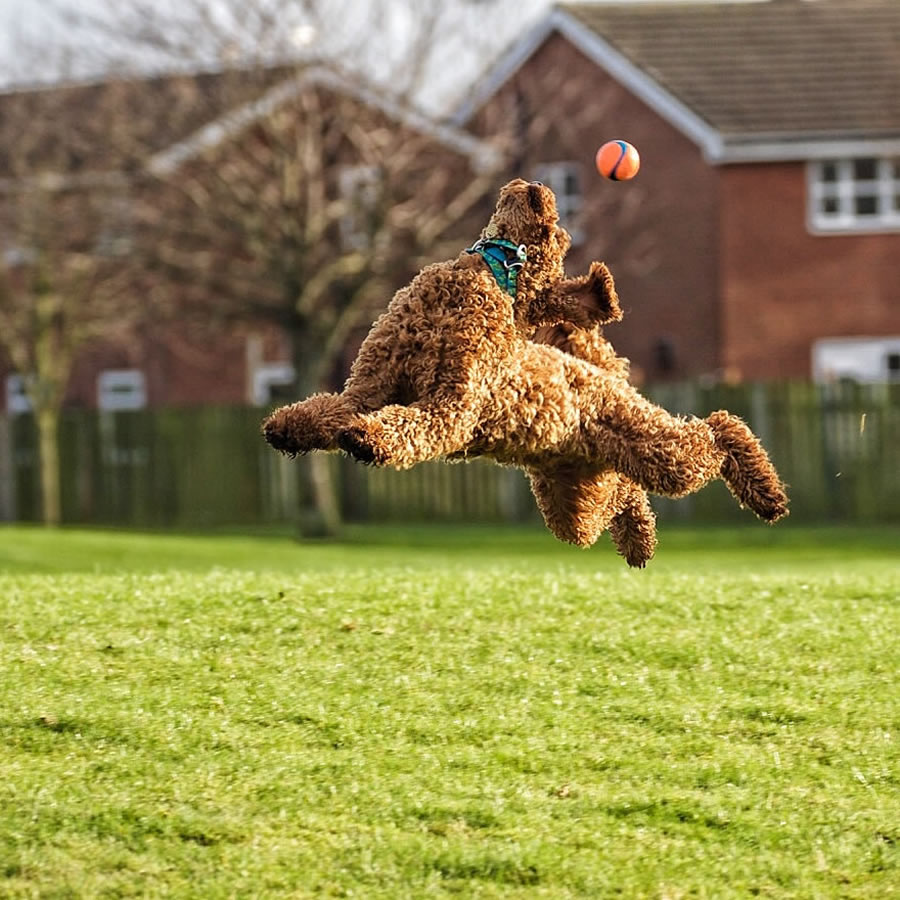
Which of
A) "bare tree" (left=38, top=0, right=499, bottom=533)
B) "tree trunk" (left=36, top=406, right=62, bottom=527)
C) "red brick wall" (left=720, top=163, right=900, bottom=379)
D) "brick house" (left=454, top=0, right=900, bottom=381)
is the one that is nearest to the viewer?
"bare tree" (left=38, top=0, right=499, bottom=533)

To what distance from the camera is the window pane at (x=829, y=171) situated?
28.4m

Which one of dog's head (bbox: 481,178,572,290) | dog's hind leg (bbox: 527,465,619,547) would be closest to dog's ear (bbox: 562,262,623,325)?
dog's head (bbox: 481,178,572,290)

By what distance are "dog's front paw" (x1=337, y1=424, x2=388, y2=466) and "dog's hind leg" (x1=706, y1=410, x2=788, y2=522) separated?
4.03 feet

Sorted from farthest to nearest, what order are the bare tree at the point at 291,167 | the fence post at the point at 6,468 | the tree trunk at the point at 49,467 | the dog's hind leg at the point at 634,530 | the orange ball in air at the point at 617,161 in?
the fence post at the point at 6,468
the tree trunk at the point at 49,467
the bare tree at the point at 291,167
the dog's hind leg at the point at 634,530
the orange ball in air at the point at 617,161

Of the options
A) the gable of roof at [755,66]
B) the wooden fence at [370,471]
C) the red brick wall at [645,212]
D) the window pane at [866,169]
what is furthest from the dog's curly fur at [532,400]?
the window pane at [866,169]

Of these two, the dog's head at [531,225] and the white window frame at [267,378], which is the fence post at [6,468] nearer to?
the white window frame at [267,378]

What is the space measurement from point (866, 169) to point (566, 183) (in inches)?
186

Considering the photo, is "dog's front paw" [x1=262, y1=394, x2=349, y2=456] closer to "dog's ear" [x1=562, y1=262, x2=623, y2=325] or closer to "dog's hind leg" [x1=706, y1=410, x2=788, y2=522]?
"dog's ear" [x1=562, y1=262, x2=623, y2=325]

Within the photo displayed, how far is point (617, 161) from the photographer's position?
5051 millimetres

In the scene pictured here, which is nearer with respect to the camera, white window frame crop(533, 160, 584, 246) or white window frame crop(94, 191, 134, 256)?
white window frame crop(94, 191, 134, 256)

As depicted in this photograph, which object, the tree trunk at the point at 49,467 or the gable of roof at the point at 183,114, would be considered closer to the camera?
the gable of roof at the point at 183,114

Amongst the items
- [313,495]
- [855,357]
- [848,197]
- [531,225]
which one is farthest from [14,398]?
[531,225]

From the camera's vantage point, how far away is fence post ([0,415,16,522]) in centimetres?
2942

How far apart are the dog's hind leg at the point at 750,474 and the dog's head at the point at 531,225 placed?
710mm
